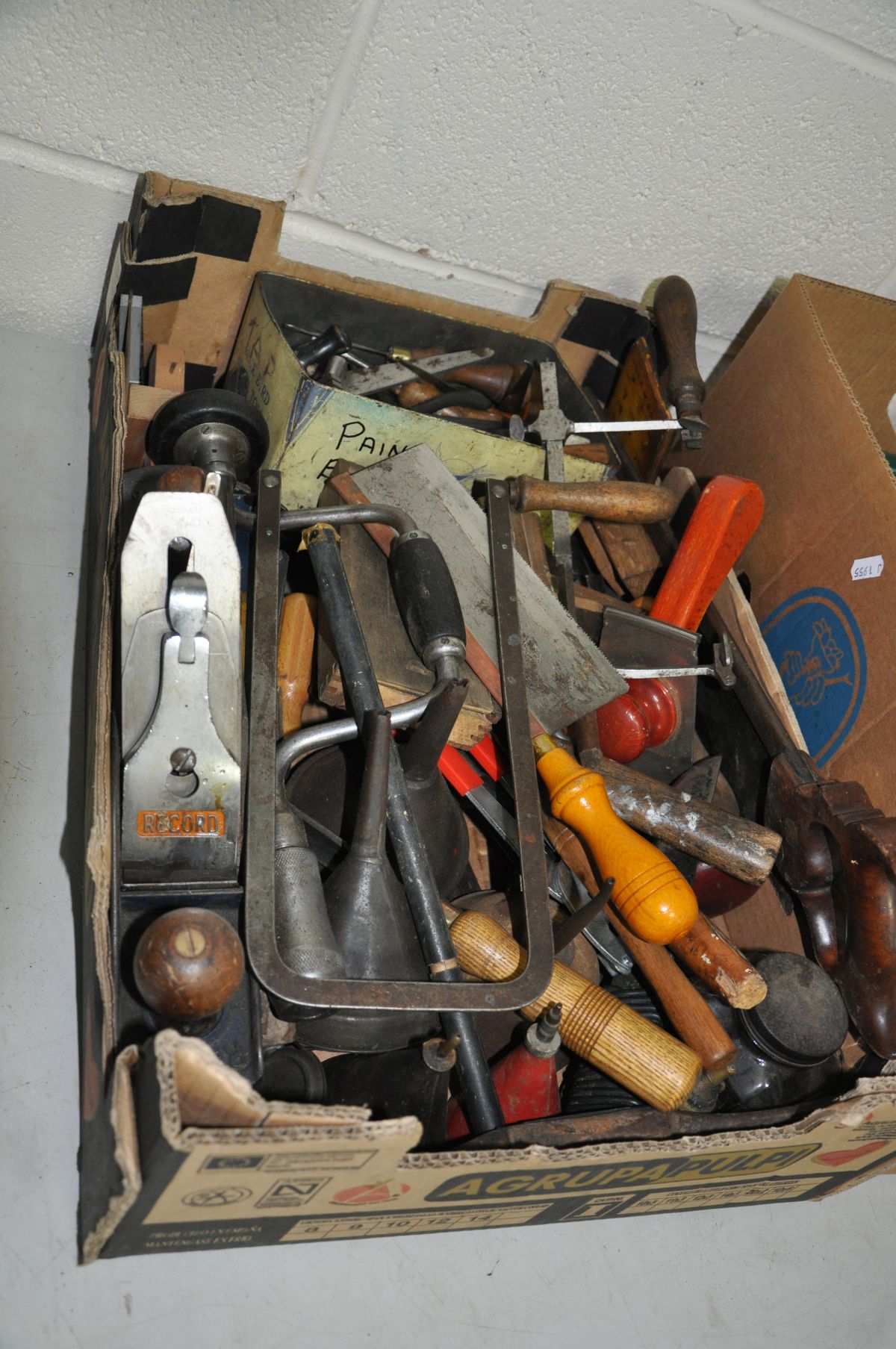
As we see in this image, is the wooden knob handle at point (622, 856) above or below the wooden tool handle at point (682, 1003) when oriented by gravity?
above

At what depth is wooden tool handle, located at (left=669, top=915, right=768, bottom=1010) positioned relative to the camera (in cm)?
101

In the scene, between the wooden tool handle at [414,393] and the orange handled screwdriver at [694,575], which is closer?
the orange handled screwdriver at [694,575]

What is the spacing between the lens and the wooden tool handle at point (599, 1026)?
96cm

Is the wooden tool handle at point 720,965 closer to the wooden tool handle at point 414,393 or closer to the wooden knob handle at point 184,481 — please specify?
the wooden knob handle at point 184,481

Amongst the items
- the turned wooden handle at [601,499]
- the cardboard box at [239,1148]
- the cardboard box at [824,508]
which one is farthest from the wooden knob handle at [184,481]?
the cardboard box at [824,508]

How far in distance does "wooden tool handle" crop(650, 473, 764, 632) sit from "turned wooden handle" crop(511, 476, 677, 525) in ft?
0.16

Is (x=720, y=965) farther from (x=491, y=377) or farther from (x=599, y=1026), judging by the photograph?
(x=491, y=377)

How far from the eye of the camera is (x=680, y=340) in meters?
1.43

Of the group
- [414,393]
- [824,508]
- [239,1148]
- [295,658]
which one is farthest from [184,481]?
[824,508]

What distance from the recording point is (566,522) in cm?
134

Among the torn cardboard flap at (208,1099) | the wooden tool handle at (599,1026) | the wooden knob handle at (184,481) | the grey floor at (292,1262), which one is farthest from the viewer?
the wooden knob handle at (184,481)

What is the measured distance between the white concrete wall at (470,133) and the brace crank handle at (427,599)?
592 mm

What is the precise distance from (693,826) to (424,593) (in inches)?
14.4

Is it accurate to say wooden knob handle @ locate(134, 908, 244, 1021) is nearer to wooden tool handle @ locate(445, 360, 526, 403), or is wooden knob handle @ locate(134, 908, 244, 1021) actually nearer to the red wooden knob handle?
the red wooden knob handle
